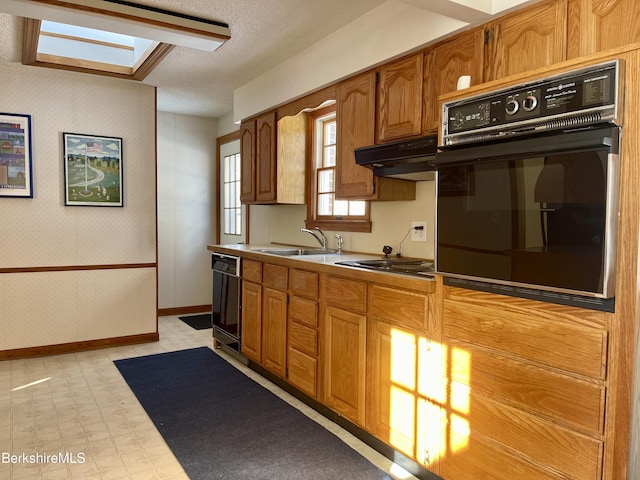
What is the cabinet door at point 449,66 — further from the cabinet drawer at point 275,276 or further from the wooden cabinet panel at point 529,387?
the cabinet drawer at point 275,276

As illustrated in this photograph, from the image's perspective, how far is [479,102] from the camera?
71.7 inches

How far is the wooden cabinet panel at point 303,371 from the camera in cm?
289

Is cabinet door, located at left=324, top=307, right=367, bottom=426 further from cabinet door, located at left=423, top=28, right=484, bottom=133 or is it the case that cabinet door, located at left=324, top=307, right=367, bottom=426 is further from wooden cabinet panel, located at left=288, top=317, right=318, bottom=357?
cabinet door, located at left=423, top=28, right=484, bottom=133

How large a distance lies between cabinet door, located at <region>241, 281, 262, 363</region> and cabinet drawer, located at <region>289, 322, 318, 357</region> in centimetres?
48

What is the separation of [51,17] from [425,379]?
9.40 ft

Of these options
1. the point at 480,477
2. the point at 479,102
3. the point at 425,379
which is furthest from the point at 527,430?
the point at 479,102

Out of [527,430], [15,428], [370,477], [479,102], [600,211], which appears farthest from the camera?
[15,428]

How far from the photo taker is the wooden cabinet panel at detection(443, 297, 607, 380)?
1.49m

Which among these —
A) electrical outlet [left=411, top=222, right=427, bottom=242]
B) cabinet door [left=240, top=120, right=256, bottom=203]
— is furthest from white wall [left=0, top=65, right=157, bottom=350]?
electrical outlet [left=411, top=222, right=427, bottom=242]

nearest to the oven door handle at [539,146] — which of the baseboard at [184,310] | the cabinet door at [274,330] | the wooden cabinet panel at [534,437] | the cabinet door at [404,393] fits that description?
the cabinet door at [404,393]

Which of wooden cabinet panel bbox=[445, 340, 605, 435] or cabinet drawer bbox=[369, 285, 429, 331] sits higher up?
cabinet drawer bbox=[369, 285, 429, 331]

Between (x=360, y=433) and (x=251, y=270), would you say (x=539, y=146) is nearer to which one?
(x=360, y=433)

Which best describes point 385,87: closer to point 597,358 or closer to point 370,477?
point 597,358

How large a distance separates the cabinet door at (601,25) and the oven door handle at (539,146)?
0.55 m
